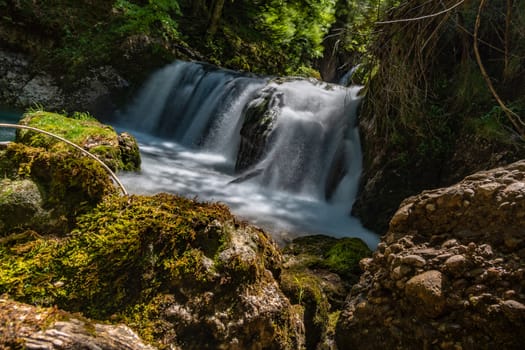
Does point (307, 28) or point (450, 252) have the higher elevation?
point (307, 28)

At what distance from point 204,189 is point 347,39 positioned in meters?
3.81

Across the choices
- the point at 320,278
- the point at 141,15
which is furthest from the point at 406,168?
the point at 141,15

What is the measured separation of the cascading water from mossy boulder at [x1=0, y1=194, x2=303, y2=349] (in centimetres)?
314

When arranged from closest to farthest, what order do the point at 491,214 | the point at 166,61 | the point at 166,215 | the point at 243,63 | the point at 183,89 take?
1. the point at 166,215
2. the point at 491,214
3. the point at 183,89
4. the point at 166,61
5. the point at 243,63

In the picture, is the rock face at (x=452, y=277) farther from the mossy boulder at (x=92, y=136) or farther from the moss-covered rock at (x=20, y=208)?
the mossy boulder at (x=92, y=136)

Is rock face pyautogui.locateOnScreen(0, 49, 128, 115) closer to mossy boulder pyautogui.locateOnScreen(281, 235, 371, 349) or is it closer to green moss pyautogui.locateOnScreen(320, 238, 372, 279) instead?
mossy boulder pyautogui.locateOnScreen(281, 235, 371, 349)

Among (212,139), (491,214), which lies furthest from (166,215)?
(212,139)

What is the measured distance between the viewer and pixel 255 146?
23.7 ft

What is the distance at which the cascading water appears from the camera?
572cm

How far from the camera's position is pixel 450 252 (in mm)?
1802

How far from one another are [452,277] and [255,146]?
572cm

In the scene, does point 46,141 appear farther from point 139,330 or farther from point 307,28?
point 307,28

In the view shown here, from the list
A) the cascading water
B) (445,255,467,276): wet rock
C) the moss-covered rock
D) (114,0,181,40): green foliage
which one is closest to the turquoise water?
the cascading water

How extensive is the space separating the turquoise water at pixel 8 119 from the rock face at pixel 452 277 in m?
6.34
